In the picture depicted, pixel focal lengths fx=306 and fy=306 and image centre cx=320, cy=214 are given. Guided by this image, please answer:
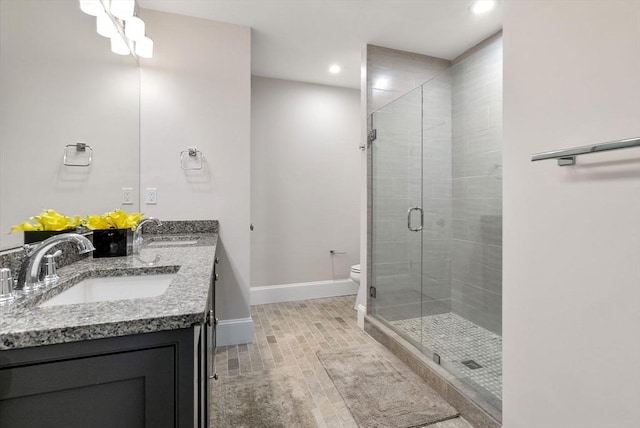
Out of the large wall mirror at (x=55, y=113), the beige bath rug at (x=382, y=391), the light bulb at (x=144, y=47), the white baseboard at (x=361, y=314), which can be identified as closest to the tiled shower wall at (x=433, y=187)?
the white baseboard at (x=361, y=314)

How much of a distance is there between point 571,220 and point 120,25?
2542mm

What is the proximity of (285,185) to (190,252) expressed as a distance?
201 centimetres

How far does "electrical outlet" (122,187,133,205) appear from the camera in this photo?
1922mm

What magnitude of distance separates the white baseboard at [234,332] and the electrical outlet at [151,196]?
1058 millimetres

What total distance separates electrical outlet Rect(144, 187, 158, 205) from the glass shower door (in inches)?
69.0

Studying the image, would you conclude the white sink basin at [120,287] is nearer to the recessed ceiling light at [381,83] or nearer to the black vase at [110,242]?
the black vase at [110,242]

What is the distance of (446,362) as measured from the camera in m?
1.92

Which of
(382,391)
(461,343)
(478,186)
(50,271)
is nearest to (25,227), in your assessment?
(50,271)

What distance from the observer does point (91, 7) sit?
4.83 feet

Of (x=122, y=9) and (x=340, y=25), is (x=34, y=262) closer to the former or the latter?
(x=122, y=9)

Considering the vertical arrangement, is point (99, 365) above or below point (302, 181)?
below

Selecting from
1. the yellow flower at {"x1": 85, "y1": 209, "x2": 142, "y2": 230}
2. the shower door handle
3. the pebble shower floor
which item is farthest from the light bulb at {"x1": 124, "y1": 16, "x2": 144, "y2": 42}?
the pebble shower floor

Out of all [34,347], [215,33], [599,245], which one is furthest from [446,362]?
[215,33]

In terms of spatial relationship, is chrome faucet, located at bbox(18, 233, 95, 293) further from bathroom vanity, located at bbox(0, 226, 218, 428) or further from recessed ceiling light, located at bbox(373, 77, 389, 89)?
recessed ceiling light, located at bbox(373, 77, 389, 89)
